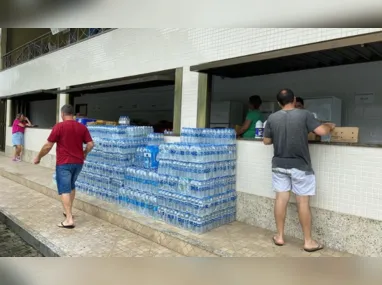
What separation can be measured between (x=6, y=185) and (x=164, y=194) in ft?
17.4

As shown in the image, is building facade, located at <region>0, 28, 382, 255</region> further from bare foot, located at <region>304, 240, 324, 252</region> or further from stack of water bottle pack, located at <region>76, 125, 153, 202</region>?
stack of water bottle pack, located at <region>76, 125, 153, 202</region>

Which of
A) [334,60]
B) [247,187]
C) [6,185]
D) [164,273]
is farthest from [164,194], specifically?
[6,185]

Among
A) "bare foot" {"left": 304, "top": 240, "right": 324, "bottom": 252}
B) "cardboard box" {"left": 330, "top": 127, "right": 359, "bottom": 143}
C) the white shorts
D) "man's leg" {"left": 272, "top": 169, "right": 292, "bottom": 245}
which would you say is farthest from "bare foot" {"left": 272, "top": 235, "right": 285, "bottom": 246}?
"cardboard box" {"left": 330, "top": 127, "right": 359, "bottom": 143}

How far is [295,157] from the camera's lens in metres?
3.48

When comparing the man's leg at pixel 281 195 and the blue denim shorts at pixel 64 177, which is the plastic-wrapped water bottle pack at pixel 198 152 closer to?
the man's leg at pixel 281 195

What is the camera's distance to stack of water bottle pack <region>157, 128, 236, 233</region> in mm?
4012

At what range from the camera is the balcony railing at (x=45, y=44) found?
829 centimetres

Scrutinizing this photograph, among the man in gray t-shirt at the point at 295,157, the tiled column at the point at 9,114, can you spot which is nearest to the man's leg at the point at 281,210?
the man in gray t-shirt at the point at 295,157

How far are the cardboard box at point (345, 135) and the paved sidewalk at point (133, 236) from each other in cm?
129

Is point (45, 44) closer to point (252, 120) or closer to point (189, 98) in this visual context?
point (189, 98)

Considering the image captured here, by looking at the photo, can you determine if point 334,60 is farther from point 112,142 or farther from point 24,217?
point 24,217

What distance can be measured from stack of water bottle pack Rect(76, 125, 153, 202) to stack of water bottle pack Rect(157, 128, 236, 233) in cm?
107

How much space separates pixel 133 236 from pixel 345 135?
305 cm

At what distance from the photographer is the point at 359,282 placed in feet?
2.68
